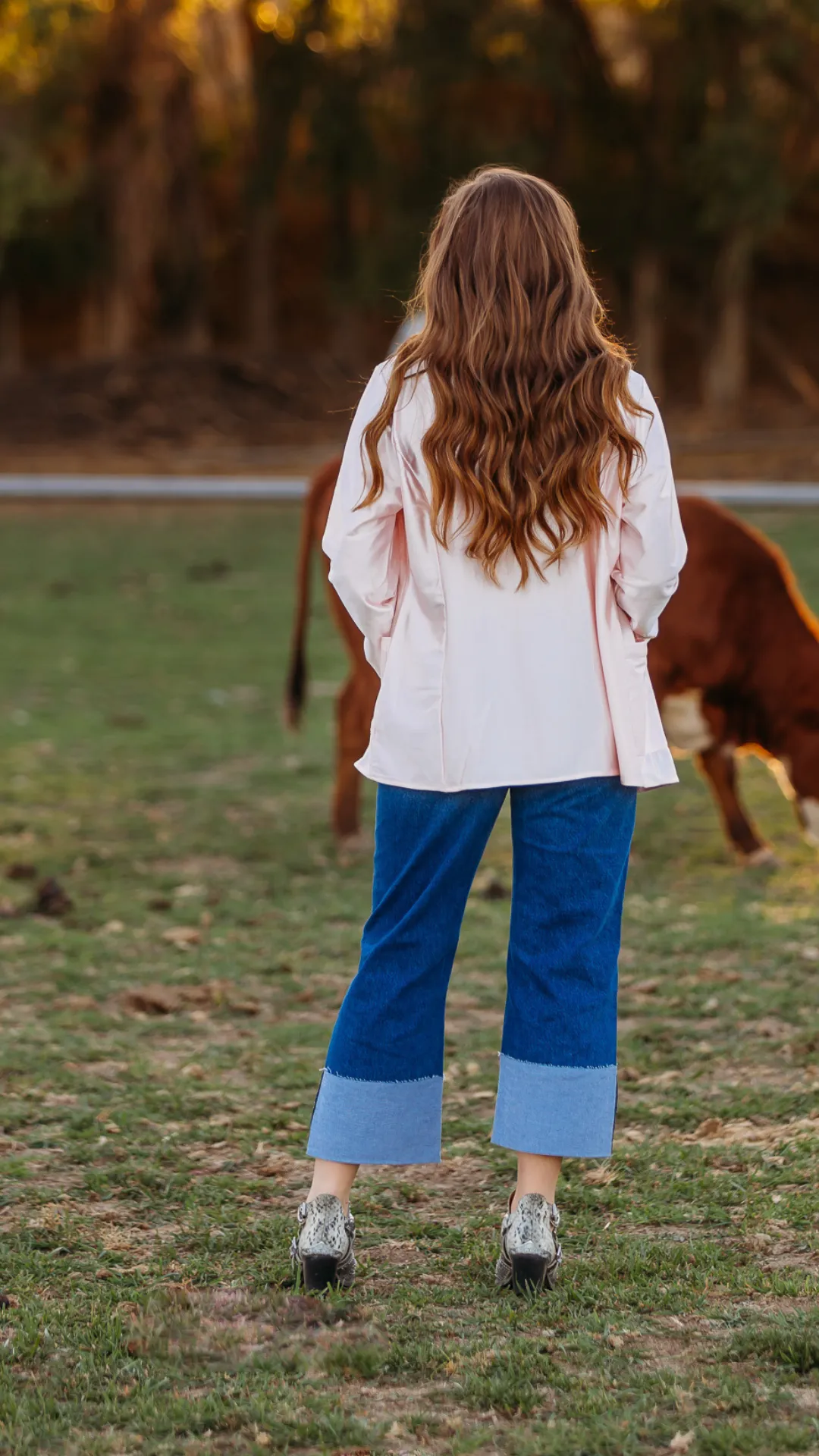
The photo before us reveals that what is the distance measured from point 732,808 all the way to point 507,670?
382 cm

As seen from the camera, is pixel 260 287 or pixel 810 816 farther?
pixel 260 287

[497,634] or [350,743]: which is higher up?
[497,634]

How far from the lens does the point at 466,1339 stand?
2.71 metres

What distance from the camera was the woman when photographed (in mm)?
2779

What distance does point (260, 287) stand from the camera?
99.5 ft

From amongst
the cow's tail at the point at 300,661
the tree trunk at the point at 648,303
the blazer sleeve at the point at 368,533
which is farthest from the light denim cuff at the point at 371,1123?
the tree trunk at the point at 648,303

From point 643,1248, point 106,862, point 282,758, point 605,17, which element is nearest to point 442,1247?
point 643,1248

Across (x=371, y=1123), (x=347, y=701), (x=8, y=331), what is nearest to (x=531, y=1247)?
(x=371, y=1123)

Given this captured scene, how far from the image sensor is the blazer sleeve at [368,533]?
2848mm

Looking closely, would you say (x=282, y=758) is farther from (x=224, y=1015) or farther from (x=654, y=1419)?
(x=654, y=1419)

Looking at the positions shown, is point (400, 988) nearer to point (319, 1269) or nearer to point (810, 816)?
point (319, 1269)

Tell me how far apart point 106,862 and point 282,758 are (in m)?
2.02

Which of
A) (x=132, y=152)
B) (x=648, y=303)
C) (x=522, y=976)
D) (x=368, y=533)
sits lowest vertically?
(x=648, y=303)

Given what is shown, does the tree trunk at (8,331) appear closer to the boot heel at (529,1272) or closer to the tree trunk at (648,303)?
the tree trunk at (648,303)
